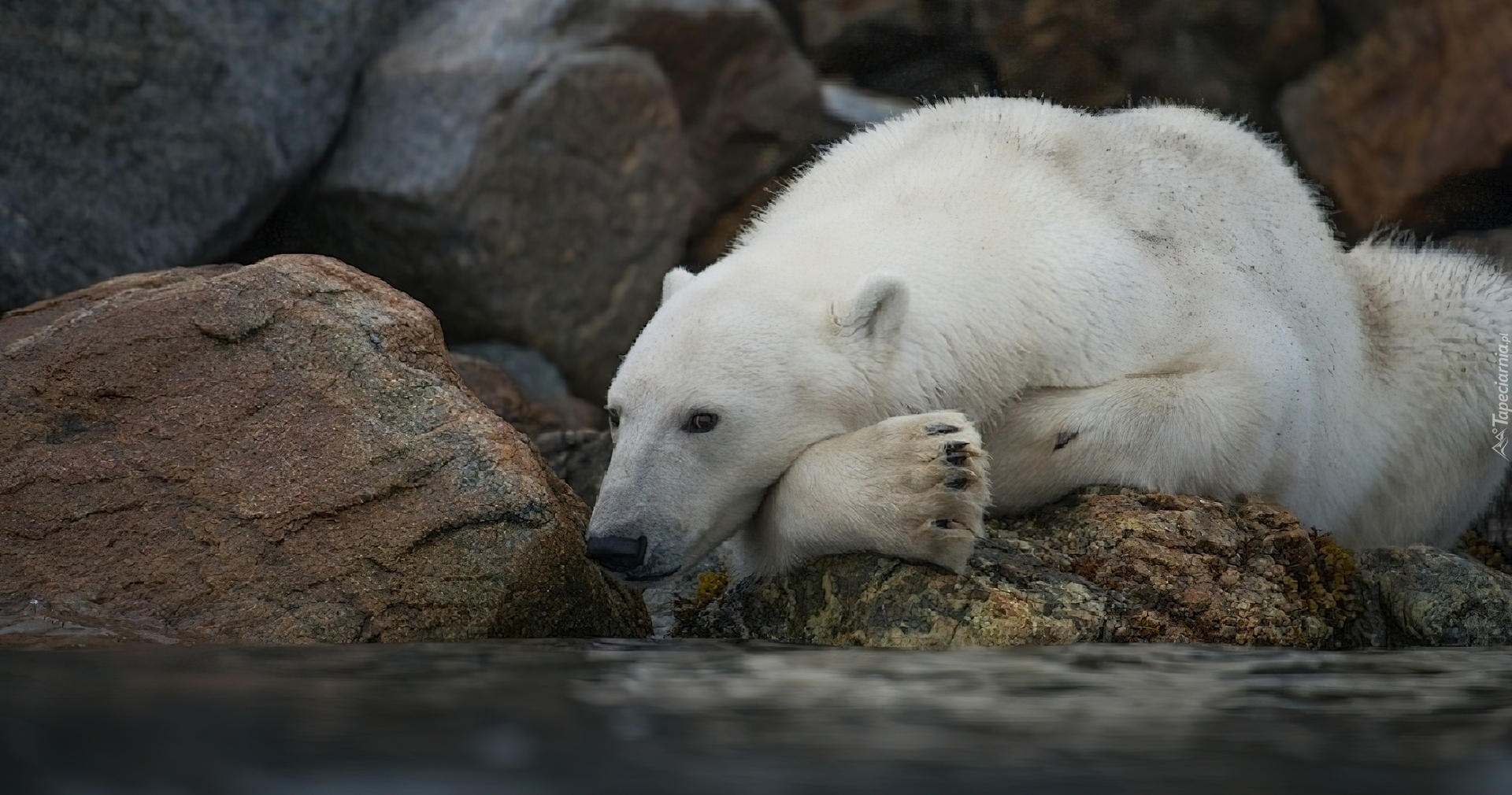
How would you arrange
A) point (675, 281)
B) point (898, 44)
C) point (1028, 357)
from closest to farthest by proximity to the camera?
point (1028, 357)
point (675, 281)
point (898, 44)

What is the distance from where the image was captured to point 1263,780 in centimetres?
254

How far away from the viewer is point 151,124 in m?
8.12

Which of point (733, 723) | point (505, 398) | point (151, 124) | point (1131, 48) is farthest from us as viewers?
point (1131, 48)

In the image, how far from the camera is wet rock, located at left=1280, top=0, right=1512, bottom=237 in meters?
10.2

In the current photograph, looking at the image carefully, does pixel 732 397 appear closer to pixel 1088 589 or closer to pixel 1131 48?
pixel 1088 589

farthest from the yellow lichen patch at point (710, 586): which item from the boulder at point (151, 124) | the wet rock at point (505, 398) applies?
the boulder at point (151, 124)

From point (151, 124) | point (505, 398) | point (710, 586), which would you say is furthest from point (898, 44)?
point (710, 586)

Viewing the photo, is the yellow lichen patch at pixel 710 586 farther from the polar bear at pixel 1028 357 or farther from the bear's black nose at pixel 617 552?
the bear's black nose at pixel 617 552

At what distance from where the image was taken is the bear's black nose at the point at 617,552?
4219 millimetres

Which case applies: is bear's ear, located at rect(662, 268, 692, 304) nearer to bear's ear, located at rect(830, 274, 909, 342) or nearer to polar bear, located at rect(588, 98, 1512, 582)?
polar bear, located at rect(588, 98, 1512, 582)

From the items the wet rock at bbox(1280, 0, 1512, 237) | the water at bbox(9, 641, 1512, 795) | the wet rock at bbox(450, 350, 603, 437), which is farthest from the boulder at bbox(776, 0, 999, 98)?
the water at bbox(9, 641, 1512, 795)

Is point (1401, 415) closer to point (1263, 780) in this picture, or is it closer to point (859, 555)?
point (859, 555)

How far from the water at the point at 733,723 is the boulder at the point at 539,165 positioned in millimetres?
5188

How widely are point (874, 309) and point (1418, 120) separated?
Result: 24.2 feet
